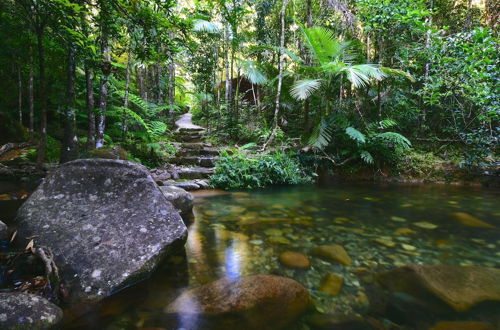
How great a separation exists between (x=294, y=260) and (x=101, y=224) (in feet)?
5.55

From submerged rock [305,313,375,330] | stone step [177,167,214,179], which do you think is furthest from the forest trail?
submerged rock [305,313,375,330]

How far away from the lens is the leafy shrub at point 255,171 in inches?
239

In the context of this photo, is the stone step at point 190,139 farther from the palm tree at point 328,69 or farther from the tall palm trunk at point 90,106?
the palm tree at point 328,69

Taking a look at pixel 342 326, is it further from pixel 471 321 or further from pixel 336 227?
pixel 336 227

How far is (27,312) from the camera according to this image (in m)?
1.27

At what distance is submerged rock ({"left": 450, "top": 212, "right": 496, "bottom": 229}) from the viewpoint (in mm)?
3486

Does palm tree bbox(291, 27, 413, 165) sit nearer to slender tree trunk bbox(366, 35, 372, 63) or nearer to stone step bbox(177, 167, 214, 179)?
slender tree trunk bbox(366, 35, 372, 63)

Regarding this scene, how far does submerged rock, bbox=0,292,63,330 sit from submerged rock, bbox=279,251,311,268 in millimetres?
1654

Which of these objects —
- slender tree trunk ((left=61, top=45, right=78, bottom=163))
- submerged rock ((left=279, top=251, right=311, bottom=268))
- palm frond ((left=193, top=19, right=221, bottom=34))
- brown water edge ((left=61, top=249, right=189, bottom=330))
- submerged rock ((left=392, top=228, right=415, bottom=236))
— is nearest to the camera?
brown water edge ((left=61, top=249, right=189, bottom=330))

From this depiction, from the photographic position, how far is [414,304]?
171 centimetres

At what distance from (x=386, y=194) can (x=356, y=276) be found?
411 cm

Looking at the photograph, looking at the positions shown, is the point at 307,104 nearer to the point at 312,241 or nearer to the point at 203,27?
the point at 203,27

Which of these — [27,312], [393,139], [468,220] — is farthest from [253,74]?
[27,312]

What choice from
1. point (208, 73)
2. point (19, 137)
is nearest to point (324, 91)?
point (208, 73)
